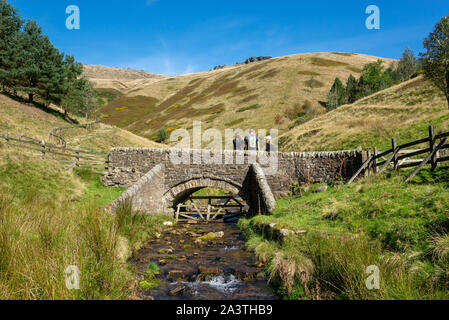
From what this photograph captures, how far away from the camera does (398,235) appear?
5105 mm

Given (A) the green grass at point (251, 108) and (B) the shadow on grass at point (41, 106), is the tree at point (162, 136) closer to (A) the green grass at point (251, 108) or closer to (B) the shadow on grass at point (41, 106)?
(A) the green grass at point (251, 108)

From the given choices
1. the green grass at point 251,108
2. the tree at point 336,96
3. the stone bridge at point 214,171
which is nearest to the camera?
the stone bridge at point 214,171

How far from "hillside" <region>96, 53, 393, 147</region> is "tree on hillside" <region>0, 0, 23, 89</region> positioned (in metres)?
26.3

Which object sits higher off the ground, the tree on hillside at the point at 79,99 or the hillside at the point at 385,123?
the tree on hillside at the point at 79,99

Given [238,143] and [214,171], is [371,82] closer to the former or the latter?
[238,143]

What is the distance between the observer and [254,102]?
58.3 metres

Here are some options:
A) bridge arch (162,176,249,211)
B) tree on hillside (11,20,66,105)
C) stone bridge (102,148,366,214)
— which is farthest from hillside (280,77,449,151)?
tree on hillside (11,20,66,105)

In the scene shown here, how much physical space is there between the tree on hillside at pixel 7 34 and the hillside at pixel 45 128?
9.11 feet

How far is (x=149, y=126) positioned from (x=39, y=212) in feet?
207

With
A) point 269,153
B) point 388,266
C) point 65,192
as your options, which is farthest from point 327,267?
point 65,192

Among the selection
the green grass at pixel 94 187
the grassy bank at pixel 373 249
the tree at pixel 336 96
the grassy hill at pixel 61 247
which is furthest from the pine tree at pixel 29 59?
the tree at pixel 336 96

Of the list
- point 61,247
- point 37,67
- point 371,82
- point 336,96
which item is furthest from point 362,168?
point 371,82

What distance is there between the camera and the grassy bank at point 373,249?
3.77m

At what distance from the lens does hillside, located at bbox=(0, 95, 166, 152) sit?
952 inches
